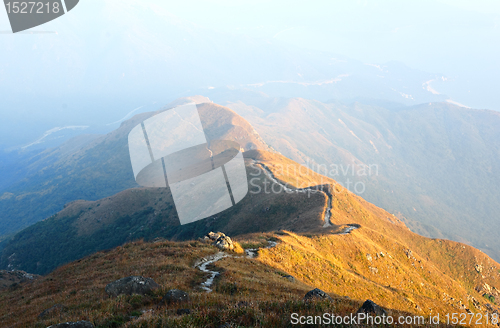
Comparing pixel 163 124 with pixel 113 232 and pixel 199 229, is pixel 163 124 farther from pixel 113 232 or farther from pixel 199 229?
pixel 199 229

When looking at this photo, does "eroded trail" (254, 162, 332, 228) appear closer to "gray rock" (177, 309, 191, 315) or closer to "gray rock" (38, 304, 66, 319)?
"gray rock" (177, 309, 191, 315)

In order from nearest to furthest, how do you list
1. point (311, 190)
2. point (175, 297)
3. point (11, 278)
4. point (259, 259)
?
point (175, 297) → point (259, 259) → point (11, 278) → point (311, 190)

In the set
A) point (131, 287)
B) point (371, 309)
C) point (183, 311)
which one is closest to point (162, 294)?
point (131, 287)

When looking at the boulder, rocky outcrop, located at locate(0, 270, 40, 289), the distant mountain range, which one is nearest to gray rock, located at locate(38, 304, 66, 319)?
the distant mountain range

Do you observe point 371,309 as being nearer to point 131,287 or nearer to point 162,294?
point 162,294

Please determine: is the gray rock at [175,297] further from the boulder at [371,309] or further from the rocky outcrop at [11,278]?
the rocky outcrop at [11,278]

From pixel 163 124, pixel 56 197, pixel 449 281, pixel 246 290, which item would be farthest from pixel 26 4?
pixel 56 197

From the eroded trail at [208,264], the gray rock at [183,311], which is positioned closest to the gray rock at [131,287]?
the eroded trail at [208,264]

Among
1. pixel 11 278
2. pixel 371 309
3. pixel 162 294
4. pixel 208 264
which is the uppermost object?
pixel 162 294
